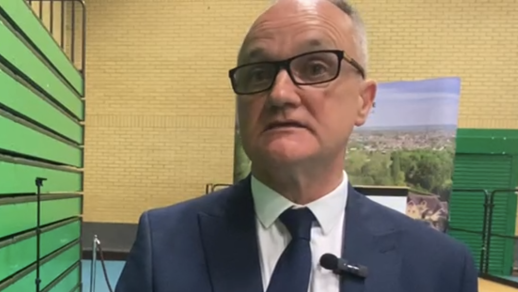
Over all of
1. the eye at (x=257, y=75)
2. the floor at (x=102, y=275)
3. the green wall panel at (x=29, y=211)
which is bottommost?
the floor at (x=102, y=275)

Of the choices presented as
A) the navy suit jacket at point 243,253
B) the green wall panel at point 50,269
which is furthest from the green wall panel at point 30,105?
the navy suit jacket at point 243,253

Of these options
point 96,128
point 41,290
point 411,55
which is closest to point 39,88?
point 41,290

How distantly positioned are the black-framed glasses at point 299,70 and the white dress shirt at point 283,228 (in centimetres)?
21

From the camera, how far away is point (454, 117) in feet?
12.9

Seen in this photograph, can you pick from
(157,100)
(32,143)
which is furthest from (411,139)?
(157,100)

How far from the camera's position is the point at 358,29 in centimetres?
102

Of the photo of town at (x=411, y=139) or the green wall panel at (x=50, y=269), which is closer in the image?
the green wall panel at (x=50, y=269)

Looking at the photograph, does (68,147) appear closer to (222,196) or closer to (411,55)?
(222,196)

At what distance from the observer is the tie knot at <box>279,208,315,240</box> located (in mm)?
920

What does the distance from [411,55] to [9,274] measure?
6492mm

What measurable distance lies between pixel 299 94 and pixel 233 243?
32 cm

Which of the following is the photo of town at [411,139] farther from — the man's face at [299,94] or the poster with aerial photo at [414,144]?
the man's face at [299,94]

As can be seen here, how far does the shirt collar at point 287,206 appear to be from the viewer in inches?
37.7

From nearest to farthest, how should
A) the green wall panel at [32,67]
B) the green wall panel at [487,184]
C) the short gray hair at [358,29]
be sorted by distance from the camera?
the short gray hair at [358,29]
the green wall panel at [32,67]
the green wall panel at [487,184]
